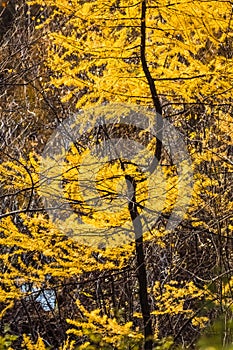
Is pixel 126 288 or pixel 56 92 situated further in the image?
pixel 56 92

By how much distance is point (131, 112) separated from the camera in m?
4.65

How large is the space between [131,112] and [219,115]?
0.83m

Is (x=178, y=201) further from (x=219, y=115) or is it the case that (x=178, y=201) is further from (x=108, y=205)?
(x=219, y=115)

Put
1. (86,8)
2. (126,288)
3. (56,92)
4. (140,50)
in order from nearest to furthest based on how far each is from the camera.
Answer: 1. (86,8)
2. (140,50)
3. (126,288)
4. (56,92)

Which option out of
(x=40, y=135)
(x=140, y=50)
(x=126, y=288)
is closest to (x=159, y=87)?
(x=140, y=50)

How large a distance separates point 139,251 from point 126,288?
6.64 feet

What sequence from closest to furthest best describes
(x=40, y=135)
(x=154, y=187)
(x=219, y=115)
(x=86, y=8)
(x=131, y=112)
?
1. (x=86, y=8)
2. (x=154, y=187)
3. (x=131, y=112)
4. (x=219, y=115)
5. (x=40, y=135)

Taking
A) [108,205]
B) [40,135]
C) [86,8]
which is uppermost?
[40,135]

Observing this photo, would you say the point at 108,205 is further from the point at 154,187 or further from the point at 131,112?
the point at 131,112

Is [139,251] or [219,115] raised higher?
[219,115]

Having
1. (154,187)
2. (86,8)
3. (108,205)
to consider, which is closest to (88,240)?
(108,205)

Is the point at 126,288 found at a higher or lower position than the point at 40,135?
lower

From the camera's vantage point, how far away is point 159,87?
160 inches

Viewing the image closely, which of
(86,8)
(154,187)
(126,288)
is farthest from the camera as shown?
(126,288)
